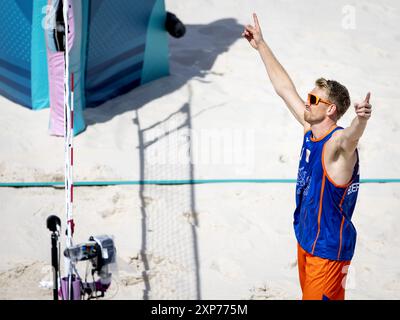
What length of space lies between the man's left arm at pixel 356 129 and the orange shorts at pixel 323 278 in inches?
21.0

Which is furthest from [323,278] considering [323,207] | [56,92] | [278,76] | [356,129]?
[56,92]

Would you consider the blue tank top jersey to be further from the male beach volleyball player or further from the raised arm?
the raised arm

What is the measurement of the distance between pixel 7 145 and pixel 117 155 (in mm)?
834

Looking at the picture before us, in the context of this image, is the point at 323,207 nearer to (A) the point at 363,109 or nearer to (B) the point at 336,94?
(B) the point at 336,94

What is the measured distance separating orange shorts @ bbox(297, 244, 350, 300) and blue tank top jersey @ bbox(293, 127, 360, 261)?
0.03 m

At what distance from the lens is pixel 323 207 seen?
3.88 metres

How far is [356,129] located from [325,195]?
0.45 metres

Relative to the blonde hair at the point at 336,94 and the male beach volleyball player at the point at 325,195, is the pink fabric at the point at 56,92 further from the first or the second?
the blonde hair at the point at 336,94

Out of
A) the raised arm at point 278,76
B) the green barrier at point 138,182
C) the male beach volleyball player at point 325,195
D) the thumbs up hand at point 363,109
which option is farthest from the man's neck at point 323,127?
the green barrier at point 138,182

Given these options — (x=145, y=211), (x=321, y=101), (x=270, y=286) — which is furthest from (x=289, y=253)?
(x=321, y=101)

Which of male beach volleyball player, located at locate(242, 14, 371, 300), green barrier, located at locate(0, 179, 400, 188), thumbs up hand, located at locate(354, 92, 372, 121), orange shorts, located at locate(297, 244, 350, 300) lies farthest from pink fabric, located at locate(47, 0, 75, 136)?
thumbs up hand, located at locate(354, 92, 372, 121)

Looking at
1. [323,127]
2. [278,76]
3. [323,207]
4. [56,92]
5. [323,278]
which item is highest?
[56,92]

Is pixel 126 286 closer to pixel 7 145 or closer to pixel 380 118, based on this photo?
pixel 7 145

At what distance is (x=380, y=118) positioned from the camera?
24.2 ft
